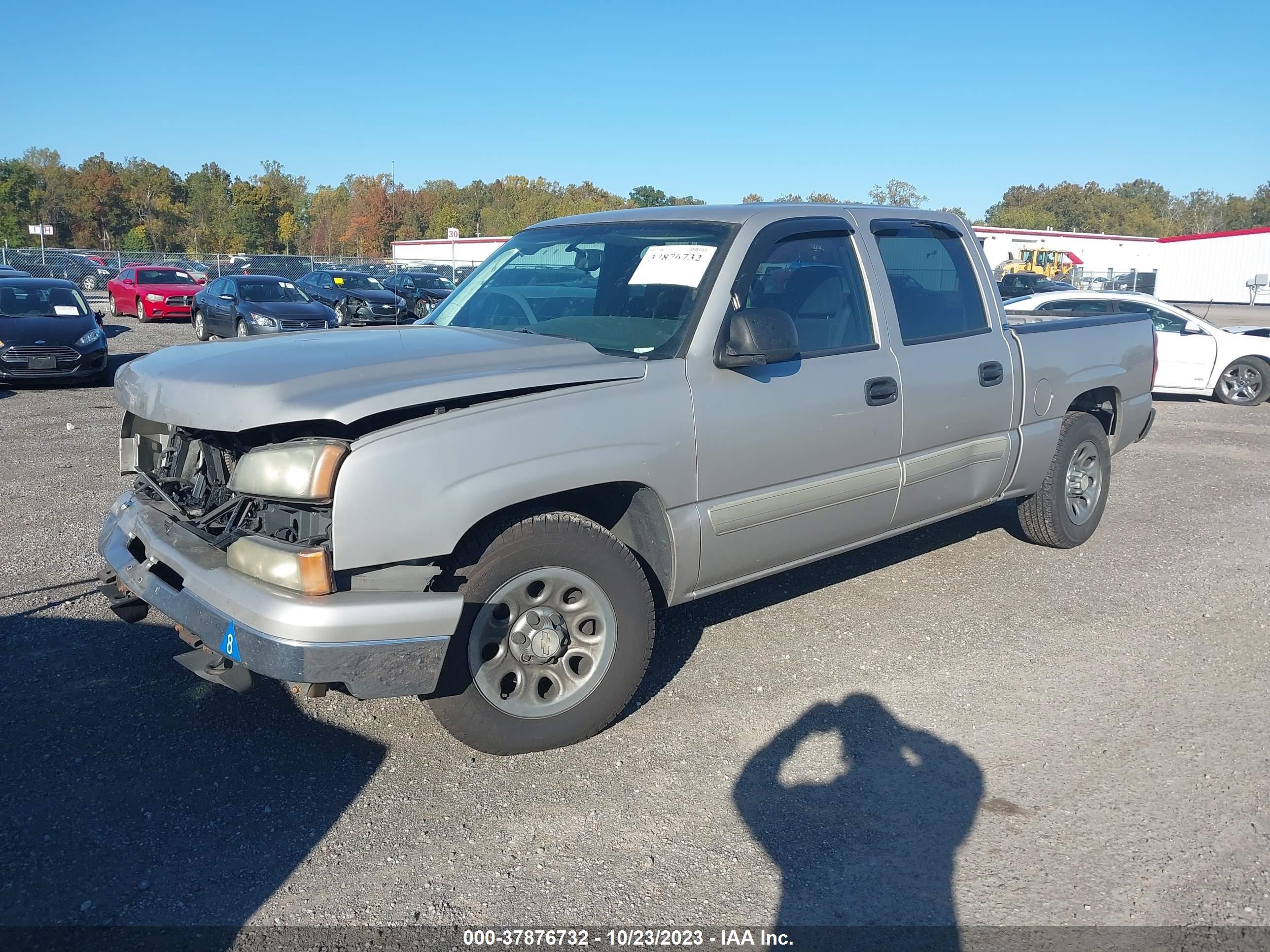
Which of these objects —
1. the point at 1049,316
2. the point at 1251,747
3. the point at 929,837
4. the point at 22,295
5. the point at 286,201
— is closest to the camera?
the point at 929,837

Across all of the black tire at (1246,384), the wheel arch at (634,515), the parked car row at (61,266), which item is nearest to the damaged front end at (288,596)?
the wheel arch at (634,515)

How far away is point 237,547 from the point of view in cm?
324

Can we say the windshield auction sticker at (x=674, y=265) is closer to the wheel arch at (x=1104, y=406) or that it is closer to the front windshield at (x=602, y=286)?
the front windshield at (x=602, y=286)

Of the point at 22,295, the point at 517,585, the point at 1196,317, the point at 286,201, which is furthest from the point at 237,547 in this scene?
the point at 286,201

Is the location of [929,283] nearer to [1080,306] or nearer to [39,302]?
[1080,306]

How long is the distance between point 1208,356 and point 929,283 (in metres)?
11.8

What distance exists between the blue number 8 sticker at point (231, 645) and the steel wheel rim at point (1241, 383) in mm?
15558

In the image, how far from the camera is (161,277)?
28.2 m

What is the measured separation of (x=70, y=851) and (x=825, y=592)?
12.4 feet

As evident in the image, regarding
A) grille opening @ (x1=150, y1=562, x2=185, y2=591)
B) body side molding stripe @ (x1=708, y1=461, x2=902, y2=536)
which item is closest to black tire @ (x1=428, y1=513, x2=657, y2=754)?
body side molding stripe @ (x1=708, y1=461, x2=902, y2=536)

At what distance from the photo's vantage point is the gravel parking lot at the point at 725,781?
2891 millimetres

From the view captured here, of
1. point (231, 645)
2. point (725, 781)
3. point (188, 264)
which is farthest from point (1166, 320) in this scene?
point (188, 264)

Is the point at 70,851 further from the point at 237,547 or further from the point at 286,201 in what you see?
the point at 286,201

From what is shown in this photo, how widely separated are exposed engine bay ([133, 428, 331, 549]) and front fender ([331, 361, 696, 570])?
0.17 meters
